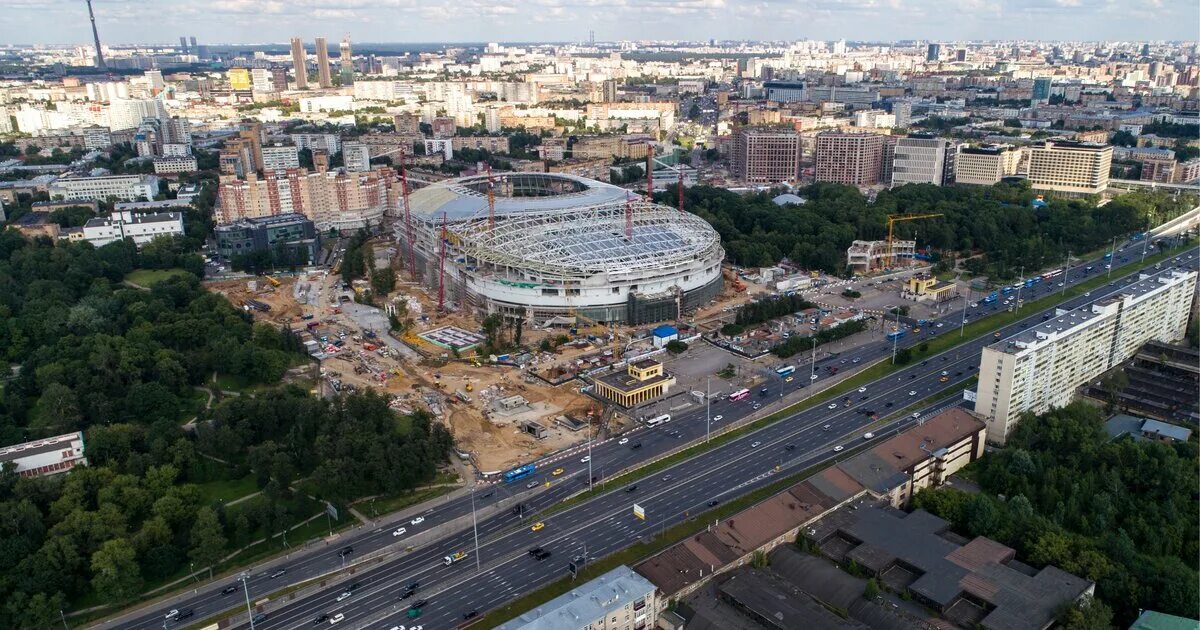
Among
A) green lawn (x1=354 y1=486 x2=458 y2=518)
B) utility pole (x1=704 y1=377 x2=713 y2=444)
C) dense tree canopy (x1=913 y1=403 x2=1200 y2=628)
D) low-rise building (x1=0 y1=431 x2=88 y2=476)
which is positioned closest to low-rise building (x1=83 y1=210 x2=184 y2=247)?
low-rise building (x1=0 y1=431 x2=88 y2=476)

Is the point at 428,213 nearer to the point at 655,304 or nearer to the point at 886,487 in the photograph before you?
the point at 655,304

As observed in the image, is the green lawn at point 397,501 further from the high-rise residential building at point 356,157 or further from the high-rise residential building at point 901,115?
the high-rise residential building at point 901,115

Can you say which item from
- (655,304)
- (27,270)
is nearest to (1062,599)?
(655,304)

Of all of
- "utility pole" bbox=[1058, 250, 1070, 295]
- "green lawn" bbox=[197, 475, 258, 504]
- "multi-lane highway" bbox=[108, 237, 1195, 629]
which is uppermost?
"utility pole" bbox=[1058, 250, 1070, 295]

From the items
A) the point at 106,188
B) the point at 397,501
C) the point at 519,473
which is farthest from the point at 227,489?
the point at 106,188

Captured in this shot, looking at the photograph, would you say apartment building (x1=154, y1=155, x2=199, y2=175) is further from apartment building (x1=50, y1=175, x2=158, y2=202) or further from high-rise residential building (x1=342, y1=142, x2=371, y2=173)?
high-rise residential building (x1=342, y1=142, x2=371, y2=173)

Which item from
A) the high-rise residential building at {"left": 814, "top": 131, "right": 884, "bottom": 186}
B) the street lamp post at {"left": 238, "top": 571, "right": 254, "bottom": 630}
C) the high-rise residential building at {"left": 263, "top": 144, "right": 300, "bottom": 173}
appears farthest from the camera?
the high-rise residential building at {"left": 263, "top": 144, "right": 300, "bottom": 173}
